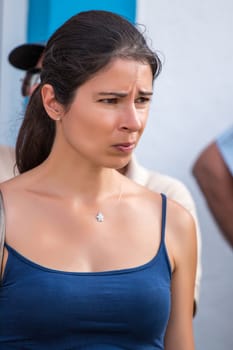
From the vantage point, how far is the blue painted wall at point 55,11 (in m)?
4.43

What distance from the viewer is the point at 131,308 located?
2.54m

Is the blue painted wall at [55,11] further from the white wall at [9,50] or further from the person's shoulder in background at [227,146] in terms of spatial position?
the person's shoulder in background at [227,146]

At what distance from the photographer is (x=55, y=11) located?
14.5 feet

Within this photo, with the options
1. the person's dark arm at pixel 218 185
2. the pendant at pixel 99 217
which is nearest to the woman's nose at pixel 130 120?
the pendant at pixel 99 217

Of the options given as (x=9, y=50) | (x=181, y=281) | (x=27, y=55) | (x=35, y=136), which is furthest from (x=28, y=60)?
(x=181, y=281)

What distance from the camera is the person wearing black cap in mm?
3889

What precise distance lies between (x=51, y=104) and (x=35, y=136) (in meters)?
0.23

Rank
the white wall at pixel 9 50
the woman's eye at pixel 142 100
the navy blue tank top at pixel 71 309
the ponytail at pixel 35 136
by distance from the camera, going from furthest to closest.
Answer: the white wall at pixel 9 50 → the ponytail at pixel 35 136 → the woman's eye at pixel 142 100 → the navy blue tank top at pixel 71 309

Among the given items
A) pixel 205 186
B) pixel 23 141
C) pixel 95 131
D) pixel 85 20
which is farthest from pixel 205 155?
pixel 23 141

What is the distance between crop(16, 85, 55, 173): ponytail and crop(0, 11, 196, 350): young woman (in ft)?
0.35

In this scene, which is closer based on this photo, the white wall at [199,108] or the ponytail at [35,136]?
the ponytail at [35,136]

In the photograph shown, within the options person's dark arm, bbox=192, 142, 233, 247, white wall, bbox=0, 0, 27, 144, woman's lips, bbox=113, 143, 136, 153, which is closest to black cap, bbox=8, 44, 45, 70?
white wall, bbox=0, 0, 27, 144

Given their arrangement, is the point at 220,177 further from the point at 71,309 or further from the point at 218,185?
the point at 71,309

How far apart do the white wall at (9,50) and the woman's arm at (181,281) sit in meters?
1.96
